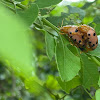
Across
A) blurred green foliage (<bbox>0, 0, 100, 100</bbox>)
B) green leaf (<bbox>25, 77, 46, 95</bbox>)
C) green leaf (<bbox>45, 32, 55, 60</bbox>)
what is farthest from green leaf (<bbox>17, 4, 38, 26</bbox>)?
green leaf (<bbox>25, 77, 46, 95</bbox>)

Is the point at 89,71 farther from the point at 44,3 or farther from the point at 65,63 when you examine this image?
the point at 44,3

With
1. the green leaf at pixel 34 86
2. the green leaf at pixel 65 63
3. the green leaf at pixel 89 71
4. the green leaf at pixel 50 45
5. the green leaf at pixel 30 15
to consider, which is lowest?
the green leaf at pixel 34 86

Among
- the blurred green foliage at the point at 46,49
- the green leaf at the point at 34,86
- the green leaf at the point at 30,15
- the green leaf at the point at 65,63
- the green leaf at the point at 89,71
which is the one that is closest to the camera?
the blurred green foliage at the point at 46,49

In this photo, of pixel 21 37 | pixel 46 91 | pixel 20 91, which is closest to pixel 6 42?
pixel 21 37

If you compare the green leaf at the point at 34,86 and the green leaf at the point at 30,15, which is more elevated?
the green leaf at the point at 30,15

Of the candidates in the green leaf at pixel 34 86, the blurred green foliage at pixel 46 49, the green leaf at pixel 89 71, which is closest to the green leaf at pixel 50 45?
the blurred green foliage at pixel 46 49

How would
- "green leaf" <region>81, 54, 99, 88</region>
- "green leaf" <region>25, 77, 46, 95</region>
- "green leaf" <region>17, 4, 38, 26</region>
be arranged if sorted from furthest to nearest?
"green leaf" <region>25, 77, 46, 95</region>, "green leaf" <region>81, 54, 99, 88</region>, "green leaf" <region>17, 4, 38, 26</region>

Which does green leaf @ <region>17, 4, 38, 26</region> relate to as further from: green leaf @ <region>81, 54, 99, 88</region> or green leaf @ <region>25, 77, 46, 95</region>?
green leaf @ <region>25, 77, 46, 95</region>

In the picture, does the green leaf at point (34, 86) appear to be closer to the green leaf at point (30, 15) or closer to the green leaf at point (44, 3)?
the green leaf at point (44, 3)
